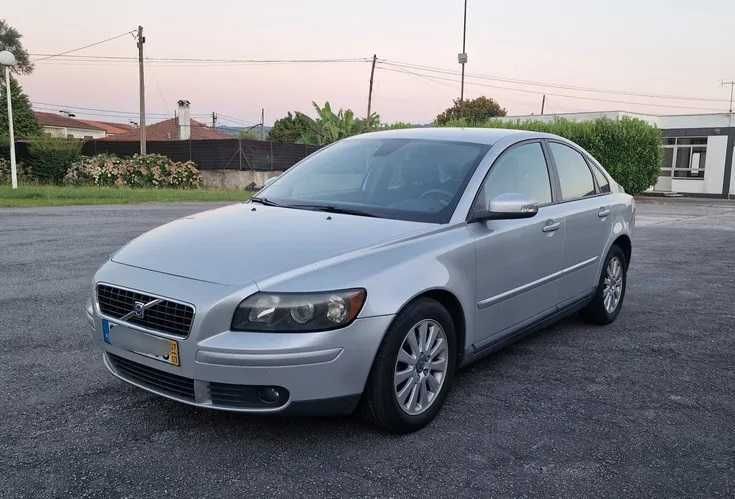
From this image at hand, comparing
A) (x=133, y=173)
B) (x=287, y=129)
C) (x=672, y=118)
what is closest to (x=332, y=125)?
(x=133, y=173)

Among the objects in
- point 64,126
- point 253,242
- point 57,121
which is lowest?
point 253,242

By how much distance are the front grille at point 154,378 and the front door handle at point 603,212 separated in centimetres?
370

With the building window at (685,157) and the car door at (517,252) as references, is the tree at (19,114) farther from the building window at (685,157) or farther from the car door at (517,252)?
the car door at (517,252)

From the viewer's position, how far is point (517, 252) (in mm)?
4203

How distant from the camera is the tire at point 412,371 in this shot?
10.4 ft

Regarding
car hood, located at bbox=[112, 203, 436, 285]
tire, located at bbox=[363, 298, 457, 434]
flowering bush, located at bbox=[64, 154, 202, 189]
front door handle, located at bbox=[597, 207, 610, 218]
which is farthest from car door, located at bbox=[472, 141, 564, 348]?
flowering bush, located at bbox=[64, 154, 202, 189]

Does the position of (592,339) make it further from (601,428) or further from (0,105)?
(0,105)

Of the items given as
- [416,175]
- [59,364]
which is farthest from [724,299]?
[59,364]

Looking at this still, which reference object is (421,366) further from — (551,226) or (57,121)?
(57,121)

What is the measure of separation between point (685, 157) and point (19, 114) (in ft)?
154

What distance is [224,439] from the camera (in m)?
3.31

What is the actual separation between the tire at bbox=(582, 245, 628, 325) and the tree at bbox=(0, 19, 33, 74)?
195ft

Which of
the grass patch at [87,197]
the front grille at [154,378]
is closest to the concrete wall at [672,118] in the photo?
the grass patch at [87,197]

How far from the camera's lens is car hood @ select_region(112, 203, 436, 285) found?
3139 millimetres
